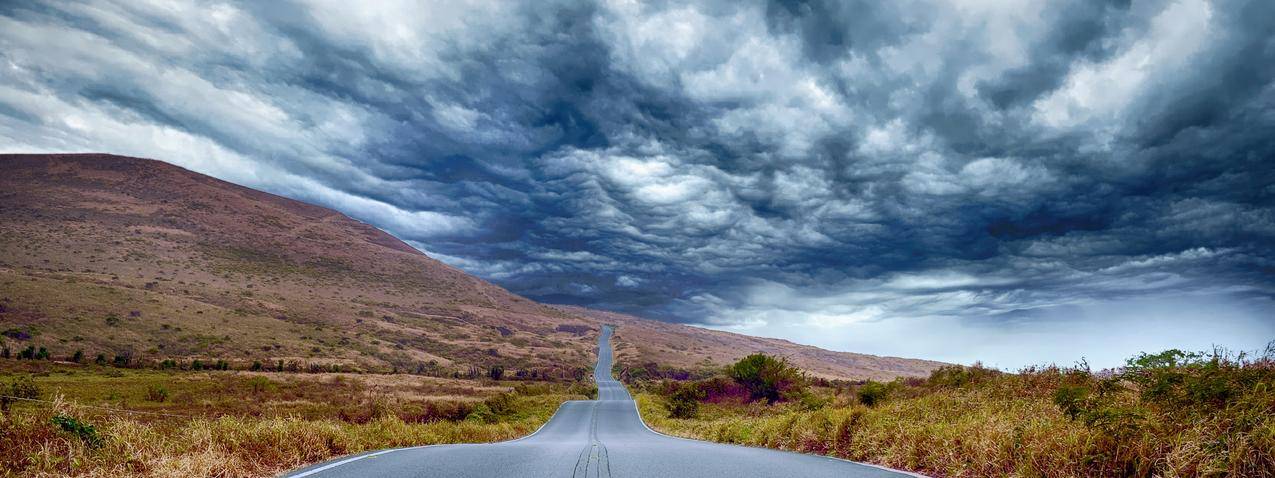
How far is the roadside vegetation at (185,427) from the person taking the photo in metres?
7.81

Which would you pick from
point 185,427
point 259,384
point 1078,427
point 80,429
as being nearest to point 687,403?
point 259,384

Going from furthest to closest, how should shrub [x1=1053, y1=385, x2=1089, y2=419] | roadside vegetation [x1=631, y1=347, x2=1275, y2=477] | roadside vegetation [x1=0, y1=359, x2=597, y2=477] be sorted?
shrub [x1=1053, y1=385, x2=1089, y2=419] → roadside vegetation [x1=0, y1=359, x2=597, y2=477] → roadside vegetation [x1=631, y1=347, x2=1275, y2=477]

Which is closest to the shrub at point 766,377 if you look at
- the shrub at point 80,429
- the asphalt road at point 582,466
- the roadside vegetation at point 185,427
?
the roadside vegetation at point 185,427

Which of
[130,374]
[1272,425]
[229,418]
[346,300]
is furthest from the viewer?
[346,300]

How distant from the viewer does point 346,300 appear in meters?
132

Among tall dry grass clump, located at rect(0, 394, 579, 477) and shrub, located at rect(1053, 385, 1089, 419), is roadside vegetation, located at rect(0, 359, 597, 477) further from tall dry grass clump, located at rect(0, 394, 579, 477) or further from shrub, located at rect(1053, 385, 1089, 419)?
shrub, located at rect(1053, 385, 1089, 419)

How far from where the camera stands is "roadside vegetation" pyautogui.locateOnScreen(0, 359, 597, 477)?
7.81 m

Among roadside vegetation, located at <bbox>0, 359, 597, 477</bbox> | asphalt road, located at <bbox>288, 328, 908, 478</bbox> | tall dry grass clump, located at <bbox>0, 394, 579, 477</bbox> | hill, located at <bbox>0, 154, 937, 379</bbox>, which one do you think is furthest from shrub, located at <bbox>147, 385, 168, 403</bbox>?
asphalt road, located at <bbox>288, 328, 908, 478</bbox>

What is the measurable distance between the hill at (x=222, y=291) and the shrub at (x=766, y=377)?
47.2 m

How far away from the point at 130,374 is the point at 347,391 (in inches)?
605

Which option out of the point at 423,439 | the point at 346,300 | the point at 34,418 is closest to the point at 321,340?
the point at 346,300

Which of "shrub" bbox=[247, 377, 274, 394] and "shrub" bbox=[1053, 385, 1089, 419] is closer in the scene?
"shrub" bbox=[1053, 385, 1089, 419]

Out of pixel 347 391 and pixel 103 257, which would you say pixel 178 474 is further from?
pixel 103 257

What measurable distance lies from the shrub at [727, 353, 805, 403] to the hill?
4722cm
